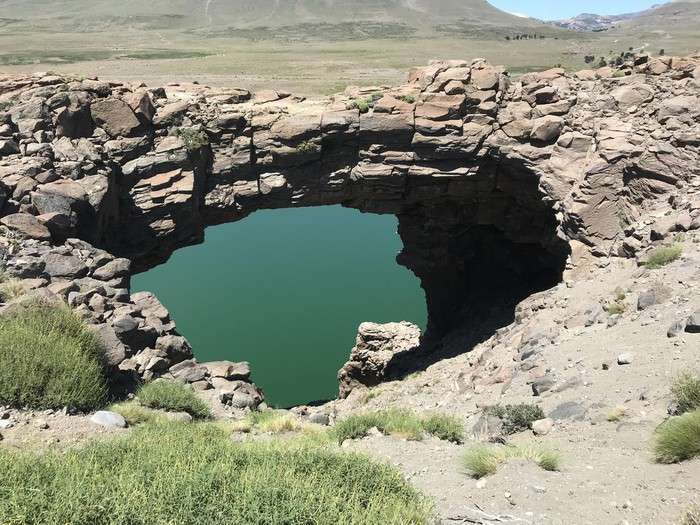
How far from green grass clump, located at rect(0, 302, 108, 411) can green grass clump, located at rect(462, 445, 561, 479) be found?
510cm

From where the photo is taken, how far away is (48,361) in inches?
286

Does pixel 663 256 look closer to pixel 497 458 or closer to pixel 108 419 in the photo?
pixel 497 458

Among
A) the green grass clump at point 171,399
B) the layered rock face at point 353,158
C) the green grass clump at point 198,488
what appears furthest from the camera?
the layered rock face at point 353,158

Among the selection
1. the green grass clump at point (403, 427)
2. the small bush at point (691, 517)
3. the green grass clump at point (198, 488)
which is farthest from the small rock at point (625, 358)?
the green grass clump at point (198, 488)

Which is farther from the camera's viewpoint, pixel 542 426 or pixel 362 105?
pixel 362 105

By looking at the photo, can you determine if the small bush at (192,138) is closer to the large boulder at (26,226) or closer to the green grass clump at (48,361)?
the large boulder at (26,226)

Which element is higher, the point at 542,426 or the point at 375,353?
the point at 542,426

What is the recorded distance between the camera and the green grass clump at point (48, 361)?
22.5ft

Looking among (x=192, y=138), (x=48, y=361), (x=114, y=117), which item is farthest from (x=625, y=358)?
(x=114, y=117)

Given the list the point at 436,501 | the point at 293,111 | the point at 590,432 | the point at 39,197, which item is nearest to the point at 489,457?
the point at 436,501

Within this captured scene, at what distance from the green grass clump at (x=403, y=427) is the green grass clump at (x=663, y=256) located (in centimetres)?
588

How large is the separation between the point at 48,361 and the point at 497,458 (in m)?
5.76

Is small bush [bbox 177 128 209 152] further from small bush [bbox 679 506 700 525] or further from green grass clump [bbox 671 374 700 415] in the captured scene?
small bush [bbox 679 506 700 525]

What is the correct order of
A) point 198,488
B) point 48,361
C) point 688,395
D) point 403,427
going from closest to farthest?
point 198,488 < point 688,395 < point 48,361 < point 403,427
